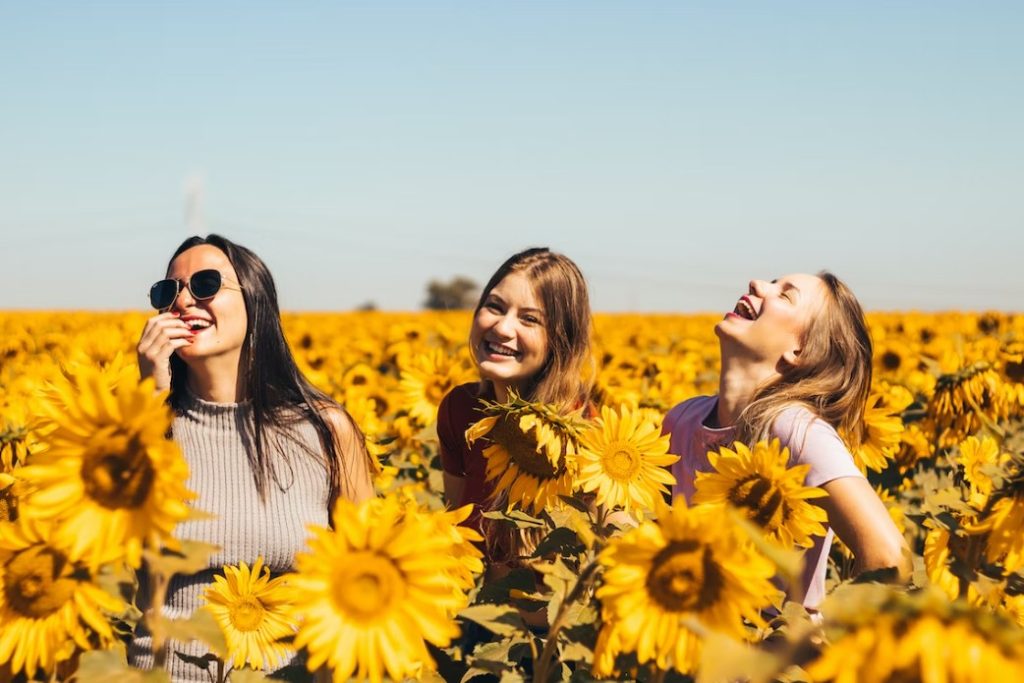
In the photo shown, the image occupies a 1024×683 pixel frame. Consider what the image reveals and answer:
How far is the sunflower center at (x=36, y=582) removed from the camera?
1.66 meters

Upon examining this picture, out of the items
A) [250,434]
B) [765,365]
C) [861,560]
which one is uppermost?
[765,365]

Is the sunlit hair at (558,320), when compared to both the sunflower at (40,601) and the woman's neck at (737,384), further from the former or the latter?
the sunflower at (40,601)

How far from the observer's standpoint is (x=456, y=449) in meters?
3.75

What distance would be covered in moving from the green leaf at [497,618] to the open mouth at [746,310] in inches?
64.0

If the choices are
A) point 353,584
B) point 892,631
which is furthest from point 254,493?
point 892,631

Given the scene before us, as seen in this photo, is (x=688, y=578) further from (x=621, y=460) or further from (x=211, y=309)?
(x=211, y=309)

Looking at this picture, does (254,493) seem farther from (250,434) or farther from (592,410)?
(592,410)

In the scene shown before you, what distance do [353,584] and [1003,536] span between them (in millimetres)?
1465

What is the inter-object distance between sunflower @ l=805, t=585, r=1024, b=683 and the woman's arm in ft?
4.40

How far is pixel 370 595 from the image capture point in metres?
1.56

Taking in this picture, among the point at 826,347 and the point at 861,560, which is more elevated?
the point at 826,347

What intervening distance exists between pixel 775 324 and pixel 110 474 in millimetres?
2150

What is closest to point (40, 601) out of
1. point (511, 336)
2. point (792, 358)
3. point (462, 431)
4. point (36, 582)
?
Answer: point (36, 582)

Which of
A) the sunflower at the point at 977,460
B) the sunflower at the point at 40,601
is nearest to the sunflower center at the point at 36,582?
the sunflower at the point at 40,601
